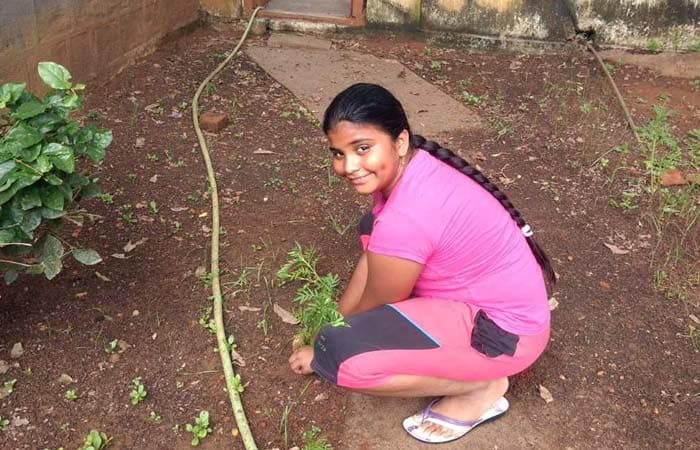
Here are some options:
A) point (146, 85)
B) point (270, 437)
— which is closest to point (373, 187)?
point (270, 437)

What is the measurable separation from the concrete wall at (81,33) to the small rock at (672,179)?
388cm

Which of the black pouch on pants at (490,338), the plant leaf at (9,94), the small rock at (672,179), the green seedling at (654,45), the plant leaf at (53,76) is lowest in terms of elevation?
the small rock at (672,179)

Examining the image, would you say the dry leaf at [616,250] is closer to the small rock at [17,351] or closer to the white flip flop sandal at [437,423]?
the white flip flop sandal at [437,423]

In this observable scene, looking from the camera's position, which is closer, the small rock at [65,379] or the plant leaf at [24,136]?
the plant leaf at [24,136]

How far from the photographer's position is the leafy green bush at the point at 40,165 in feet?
6.37

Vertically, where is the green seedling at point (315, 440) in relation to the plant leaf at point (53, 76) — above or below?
below

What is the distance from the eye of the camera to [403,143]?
6.53 feet

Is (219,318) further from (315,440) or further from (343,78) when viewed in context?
(343,78)

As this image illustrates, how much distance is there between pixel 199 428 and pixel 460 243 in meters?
1.15

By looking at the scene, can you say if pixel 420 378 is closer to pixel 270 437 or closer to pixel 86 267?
pixel 270 437

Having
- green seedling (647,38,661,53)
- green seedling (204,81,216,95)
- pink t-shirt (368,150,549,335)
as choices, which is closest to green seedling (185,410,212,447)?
pink t-shirt (368,150,549,335)

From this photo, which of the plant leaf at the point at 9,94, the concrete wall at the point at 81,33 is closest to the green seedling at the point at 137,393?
the plant leaf at the point at 9,94

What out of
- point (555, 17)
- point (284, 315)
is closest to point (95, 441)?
point (284, 315)

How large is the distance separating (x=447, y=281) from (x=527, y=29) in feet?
14.3
